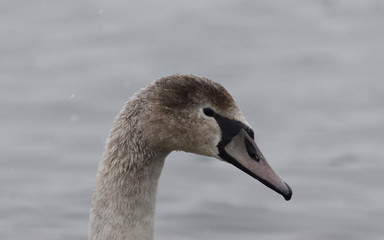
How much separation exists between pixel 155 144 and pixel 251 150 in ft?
2.19

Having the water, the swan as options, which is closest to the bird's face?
the swan

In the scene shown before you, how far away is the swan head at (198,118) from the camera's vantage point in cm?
849

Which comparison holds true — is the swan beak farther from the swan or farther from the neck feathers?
the neck feathers

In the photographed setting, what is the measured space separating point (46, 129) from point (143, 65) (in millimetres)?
1965

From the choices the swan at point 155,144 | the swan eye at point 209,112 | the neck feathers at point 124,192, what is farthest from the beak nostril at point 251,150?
the neck feathers at point 124,192

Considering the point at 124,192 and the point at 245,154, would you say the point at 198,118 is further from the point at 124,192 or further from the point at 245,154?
the point at 124,192

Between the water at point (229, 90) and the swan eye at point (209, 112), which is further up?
the water at point (229, 90)

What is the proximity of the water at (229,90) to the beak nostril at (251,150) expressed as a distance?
455 centimetres

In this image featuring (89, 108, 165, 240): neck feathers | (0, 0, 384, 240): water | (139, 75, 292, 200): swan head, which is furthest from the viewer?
(0, 0, 384, 240): water

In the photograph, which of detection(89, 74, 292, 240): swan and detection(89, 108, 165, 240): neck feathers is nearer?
detection(89, 74, 292, 240): swan

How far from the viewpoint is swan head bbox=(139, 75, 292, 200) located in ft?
27.9

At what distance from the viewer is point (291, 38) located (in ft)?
59.7

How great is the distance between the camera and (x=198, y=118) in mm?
8570

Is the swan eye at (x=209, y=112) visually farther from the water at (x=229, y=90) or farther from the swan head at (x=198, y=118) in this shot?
the water at (x=229, y=90)
